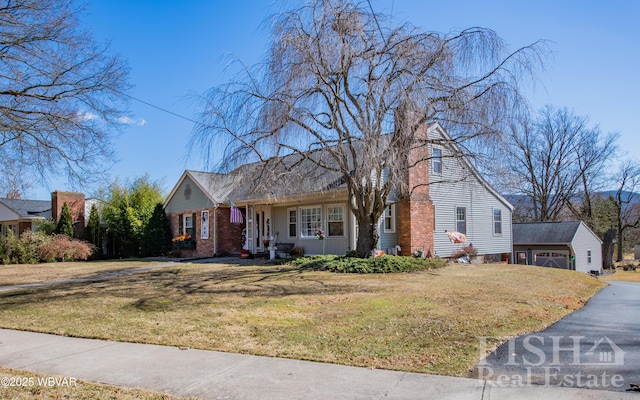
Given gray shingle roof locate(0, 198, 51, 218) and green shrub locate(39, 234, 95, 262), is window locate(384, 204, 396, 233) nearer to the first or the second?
green shrub locate(39, 234, 95, 262)

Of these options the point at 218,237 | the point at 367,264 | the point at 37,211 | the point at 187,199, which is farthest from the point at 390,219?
the point at 37,211

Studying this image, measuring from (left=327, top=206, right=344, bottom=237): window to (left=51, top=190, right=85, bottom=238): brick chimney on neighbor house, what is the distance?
57.0 ft

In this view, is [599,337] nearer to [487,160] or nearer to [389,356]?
[389,356]

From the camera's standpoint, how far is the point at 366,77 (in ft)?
42.4

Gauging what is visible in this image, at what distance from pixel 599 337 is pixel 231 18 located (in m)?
11.8

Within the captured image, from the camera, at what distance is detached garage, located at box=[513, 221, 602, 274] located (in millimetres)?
30594

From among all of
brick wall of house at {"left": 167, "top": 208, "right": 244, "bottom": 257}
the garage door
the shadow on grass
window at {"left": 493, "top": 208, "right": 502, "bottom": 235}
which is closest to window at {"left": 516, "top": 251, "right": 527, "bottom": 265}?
the garage door

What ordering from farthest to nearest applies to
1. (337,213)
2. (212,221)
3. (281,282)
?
(212,221), (337,213), (281,282)

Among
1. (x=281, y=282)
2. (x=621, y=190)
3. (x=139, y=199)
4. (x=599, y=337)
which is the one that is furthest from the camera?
(x=621, y=190)

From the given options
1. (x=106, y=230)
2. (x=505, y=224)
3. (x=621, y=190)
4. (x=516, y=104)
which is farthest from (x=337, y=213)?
(x=621, y=190)

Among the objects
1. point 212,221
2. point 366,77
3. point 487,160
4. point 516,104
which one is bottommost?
point 212,221

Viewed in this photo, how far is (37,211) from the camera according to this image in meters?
30.5

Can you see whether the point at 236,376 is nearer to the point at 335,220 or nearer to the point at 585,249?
the point at 335,220

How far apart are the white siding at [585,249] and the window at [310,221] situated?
20.8 metres
